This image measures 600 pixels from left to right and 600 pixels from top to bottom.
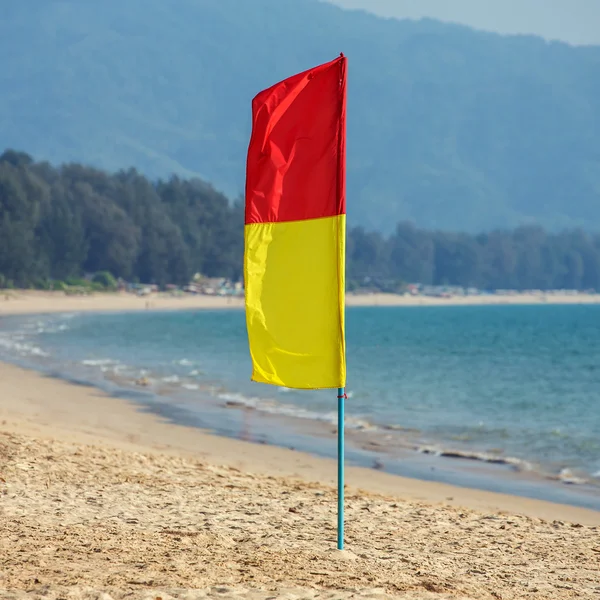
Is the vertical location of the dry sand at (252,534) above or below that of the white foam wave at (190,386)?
above

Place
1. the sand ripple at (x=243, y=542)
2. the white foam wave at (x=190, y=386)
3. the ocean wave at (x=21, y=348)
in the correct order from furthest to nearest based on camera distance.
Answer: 1. the ocean wave at (x=21, y=348)
2. the white foam wave at (x=190, y=386)
3. the sand ripple at (x=243, y=542)

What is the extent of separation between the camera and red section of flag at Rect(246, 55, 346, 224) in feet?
22.5

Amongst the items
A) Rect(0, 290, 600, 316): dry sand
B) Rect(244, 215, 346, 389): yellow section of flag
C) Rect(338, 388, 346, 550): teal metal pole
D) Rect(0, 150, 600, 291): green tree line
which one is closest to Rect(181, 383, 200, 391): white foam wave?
Rect(338, 388, 346, 550): teal metal pole

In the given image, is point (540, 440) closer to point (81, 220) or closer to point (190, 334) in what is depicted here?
point (190, 334)

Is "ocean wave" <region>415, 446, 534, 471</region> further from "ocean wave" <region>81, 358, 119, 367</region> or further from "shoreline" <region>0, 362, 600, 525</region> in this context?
"ocean wave" <region>81, 358, 119, 367</region>

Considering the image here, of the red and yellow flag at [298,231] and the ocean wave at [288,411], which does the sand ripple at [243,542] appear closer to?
the red and yellow flag at [298,231]

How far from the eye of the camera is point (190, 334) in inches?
2304

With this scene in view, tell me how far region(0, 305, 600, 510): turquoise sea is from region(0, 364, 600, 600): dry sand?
2615 mm

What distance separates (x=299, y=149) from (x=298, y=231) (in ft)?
2.03

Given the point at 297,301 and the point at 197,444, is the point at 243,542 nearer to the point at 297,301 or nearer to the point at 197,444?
the point at 297,301

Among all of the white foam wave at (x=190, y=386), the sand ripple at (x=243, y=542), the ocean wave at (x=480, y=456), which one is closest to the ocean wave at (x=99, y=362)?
the white foam wave at (x=190, y=386)

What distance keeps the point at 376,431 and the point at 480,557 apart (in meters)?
11.3

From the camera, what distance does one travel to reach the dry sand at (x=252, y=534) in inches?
253

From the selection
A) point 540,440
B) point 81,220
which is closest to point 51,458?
point 540,440
